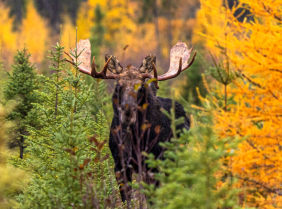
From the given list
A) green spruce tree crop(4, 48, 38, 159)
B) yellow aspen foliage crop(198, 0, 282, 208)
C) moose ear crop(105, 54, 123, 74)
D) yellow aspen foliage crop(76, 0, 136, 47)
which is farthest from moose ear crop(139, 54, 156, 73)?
yellow aspen foliage crop(76, 0, 136, 47)

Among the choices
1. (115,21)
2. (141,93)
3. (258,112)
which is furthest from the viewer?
(115,21)

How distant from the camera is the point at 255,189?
3715mm

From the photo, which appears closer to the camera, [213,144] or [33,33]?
[213,144]

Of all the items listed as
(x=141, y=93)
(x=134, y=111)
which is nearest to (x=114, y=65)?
(x=141, y=93)

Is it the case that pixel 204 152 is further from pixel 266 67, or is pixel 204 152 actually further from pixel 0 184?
pixel 0 184

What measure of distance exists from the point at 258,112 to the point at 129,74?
292cm

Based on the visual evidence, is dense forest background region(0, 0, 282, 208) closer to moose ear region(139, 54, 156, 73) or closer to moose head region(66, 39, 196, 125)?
moose head region(66, 39, 196, 125)

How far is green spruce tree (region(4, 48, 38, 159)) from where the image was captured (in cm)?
830

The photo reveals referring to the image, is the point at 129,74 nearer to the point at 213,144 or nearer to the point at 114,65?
the point at 114,65

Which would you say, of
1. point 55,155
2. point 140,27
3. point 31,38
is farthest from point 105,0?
point 55,155

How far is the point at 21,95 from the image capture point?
8.56 metres

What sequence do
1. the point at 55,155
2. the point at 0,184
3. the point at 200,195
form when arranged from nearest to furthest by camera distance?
the point at 200,195 → the point at 0,184 → the point at 55,155

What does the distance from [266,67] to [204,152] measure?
1.74m

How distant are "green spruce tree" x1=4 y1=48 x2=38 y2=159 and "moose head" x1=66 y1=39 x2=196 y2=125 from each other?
1981mm
